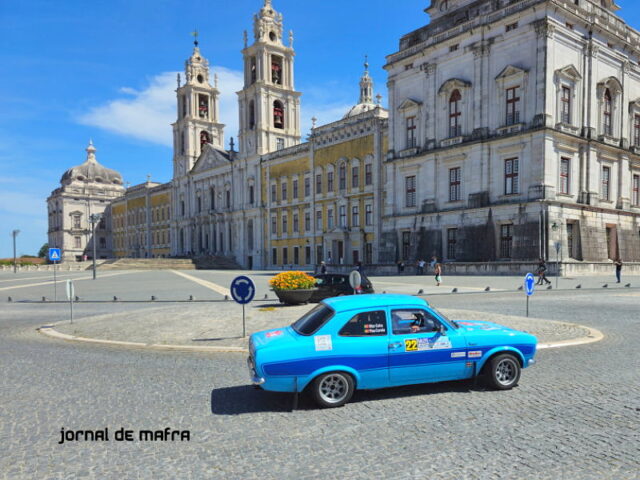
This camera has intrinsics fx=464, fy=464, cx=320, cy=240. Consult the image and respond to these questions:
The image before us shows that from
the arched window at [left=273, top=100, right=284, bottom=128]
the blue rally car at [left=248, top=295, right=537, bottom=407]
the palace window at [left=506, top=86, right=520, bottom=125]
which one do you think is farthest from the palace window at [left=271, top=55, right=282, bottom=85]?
the blue rally car at [left=248, top=295, right=537, bottom=407]

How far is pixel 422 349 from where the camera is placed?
6199 millimetres

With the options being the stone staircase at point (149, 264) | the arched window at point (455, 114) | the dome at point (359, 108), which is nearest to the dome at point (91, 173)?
the stone staircase at point (149, 264)

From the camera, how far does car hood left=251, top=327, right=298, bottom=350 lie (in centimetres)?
605

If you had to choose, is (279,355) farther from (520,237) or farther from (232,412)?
(520,237)

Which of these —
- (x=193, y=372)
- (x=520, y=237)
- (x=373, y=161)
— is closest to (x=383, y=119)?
(x=373, y=161)

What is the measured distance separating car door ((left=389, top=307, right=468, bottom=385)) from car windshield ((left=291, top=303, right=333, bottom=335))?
34.9 inches

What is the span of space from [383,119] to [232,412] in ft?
139

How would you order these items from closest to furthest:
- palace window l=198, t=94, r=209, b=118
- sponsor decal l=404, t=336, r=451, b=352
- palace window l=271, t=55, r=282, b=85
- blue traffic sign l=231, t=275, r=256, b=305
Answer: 1. sponsor decal l=404, t=336, r=451, b=352
2. blue traffic sign l=231, t=275, r=256, b=305
3. palace window l=271, t=55, r=282, b=85
4. palace window l=198, t=94, r=209, b=118

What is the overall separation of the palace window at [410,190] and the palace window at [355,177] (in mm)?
6921

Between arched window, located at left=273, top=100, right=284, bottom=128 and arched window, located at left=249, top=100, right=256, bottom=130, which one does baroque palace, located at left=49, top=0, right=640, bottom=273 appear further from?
arched window, located at left=249, top=100, right=256, bottom=130

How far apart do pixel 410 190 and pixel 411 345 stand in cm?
3617

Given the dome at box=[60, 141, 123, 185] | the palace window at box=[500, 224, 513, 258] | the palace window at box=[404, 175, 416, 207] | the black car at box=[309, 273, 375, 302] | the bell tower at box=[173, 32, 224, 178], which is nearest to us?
the black car at box=[309, 273, 375, 302]

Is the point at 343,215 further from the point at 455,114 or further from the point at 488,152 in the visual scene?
the point at 488,152

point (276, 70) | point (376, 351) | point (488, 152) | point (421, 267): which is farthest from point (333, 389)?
point (276, 70)
